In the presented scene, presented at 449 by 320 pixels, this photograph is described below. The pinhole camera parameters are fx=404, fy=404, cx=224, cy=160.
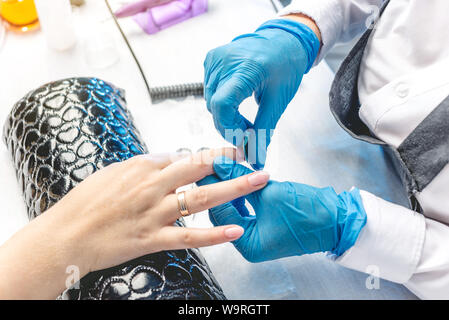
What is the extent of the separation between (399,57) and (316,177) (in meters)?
0.34

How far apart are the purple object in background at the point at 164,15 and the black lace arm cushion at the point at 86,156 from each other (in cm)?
47

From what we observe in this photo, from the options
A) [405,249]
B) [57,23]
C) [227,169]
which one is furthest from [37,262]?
[57,23]

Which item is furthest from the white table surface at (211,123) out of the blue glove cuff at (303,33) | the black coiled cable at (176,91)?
the blue glove cuff at (303,33)

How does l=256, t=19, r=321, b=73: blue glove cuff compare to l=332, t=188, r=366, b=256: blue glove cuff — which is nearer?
l=332, t=188, r=366, b=256: blue glove cuff

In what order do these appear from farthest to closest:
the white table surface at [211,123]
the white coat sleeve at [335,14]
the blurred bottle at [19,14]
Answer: the blurred bottle at [19,14] < the white coat sleeve at [335,14] < the white table surface at [211,123]

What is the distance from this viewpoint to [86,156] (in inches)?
31.6

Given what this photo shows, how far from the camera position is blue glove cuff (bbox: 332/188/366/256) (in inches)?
30.0

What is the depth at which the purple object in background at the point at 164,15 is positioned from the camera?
1.38 meters

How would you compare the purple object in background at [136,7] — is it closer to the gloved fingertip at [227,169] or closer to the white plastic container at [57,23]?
the white plastic container at [57,23]

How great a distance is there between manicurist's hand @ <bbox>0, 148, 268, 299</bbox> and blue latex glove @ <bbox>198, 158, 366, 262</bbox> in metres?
0.05

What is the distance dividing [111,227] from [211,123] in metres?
0.52

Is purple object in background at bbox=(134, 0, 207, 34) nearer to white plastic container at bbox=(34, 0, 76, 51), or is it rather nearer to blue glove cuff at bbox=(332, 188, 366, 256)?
white plastic container at bbox=(34, 0, 76, 51)

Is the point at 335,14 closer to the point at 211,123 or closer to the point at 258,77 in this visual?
the point at 258,77

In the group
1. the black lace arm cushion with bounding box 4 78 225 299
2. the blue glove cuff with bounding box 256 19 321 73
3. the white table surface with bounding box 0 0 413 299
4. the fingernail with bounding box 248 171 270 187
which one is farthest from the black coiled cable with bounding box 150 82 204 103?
the fingernail with bounding box 248 171 270 187
